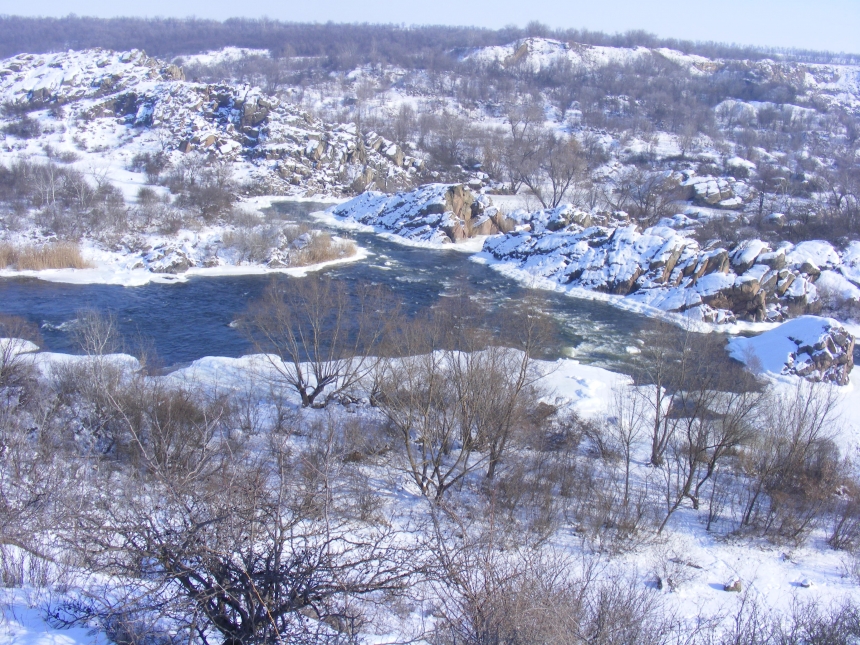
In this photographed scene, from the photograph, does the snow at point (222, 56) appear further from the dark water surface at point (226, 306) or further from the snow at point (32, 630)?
the snow at point (32, 630)

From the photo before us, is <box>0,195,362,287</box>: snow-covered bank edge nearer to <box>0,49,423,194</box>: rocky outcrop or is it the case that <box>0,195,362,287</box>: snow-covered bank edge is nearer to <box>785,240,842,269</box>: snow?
<box>0,49,423,194</box>: rocky outcrop

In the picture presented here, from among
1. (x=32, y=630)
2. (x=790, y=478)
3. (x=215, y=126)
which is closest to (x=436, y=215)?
(x=215, y=126)

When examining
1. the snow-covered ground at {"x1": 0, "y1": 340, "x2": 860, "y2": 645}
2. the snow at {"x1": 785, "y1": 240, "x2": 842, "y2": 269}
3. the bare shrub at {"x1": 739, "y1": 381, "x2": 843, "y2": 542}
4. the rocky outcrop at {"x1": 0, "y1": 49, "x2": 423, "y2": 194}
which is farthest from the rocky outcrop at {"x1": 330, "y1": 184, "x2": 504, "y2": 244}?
the bare shrub at {"x1": 739, "y1": 381, "x2": 843, "y2": 542}

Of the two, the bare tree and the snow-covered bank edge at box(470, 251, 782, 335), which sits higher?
the bare tree

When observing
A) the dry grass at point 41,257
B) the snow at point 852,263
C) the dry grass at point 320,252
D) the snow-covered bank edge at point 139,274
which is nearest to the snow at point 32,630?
the snow-covered bank edge at point 139,274

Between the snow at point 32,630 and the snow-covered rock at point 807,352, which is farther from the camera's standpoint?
the snow-covered rock at point 807,352

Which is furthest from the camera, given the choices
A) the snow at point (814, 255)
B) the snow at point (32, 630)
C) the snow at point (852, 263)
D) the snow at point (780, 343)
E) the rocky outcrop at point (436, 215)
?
the rocky outcrop at point (436, 215)
